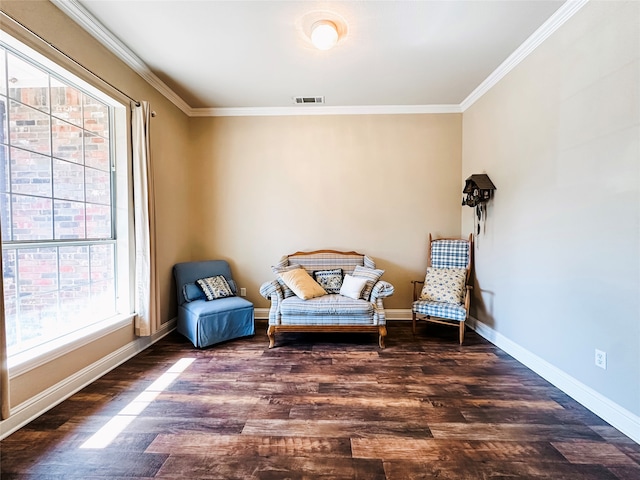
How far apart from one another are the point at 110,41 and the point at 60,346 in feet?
8.11

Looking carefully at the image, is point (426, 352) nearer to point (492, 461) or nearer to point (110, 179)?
point (492, 461)

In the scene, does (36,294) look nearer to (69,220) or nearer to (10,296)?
(10,296)

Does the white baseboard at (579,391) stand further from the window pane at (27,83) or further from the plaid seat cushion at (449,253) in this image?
the window pane at (27,83)

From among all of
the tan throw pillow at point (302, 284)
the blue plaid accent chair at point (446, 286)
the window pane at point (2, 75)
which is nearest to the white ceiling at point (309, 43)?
the window pane at point (2, 75)

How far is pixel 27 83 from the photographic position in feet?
6.23

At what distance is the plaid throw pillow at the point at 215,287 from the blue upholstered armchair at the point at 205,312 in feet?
0.14

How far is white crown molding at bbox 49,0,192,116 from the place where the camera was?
6.60 ft

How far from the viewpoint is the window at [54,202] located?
180 cm

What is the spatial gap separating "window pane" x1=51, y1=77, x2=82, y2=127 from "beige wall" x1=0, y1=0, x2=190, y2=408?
18cm

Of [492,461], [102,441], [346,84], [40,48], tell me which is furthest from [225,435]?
[346,84]

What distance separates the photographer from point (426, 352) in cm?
285

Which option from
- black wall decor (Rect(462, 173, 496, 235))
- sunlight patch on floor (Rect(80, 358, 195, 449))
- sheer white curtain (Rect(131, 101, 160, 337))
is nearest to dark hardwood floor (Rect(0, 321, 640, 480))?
sunlight patch on floor (Rect(80, 358, 195, 449))

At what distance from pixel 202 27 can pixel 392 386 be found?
10.8 ft

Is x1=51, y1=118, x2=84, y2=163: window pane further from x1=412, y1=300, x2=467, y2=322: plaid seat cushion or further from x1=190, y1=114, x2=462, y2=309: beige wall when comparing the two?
x1=412, y1=300, x2=467, y2=322: plaid seat cushion
